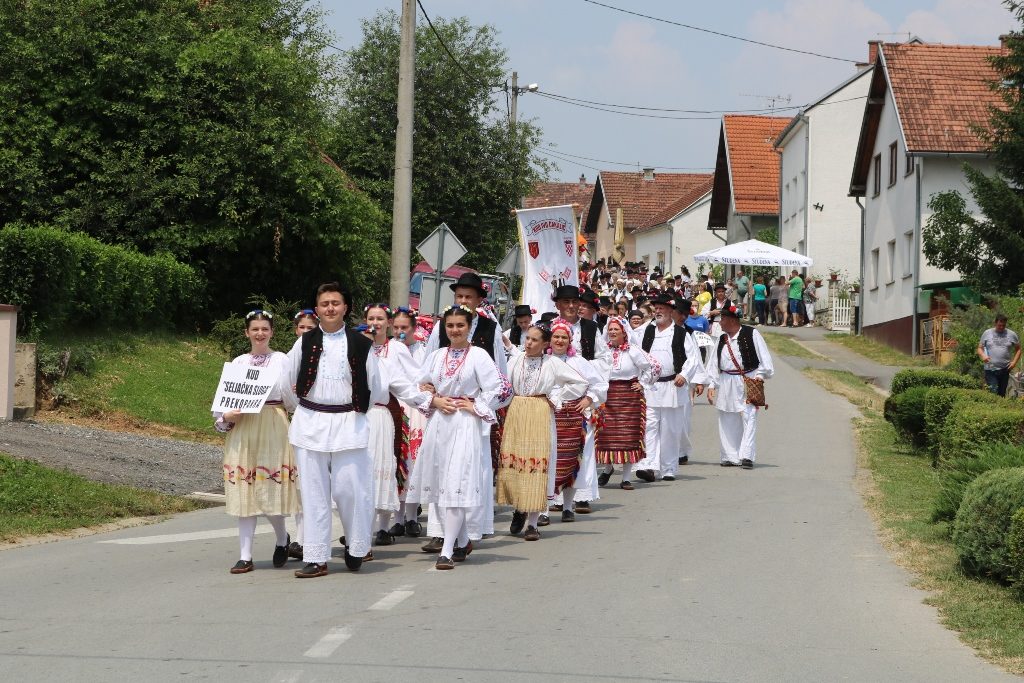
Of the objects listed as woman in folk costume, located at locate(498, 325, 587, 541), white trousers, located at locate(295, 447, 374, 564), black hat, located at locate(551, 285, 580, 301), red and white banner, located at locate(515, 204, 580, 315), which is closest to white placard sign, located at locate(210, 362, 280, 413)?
white trousers, located at locate(295, 447, 374, 564)

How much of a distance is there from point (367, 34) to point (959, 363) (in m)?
18.0

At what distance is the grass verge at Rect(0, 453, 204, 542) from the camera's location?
11.8 meters

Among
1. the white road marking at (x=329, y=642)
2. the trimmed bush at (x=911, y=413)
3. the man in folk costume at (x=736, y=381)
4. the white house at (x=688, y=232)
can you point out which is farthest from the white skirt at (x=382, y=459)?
the white house at (x=688, y=232)

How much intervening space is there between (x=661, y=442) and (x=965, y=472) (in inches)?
207

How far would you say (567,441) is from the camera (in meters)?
12.1

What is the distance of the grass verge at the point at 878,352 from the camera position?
33406 mm

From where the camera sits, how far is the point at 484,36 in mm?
35969

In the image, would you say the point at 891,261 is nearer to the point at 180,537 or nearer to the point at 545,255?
the point at 545,255

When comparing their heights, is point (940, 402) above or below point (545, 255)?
below

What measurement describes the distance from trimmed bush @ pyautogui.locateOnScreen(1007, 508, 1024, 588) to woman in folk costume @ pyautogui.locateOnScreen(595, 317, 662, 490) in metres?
6.66

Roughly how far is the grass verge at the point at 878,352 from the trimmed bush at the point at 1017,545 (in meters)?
24.7

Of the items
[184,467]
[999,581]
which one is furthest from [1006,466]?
[184,467]

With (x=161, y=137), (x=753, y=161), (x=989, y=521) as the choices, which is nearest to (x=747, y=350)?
(x=989, y=521)

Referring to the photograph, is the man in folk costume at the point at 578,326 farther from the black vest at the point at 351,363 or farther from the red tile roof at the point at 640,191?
the red tile roof at the point at 640,191
